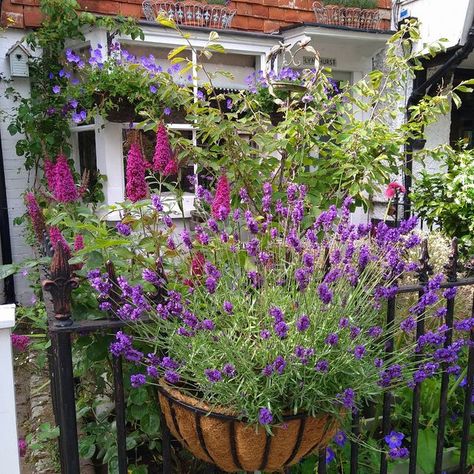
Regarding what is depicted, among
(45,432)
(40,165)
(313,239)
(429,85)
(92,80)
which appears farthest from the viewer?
(429,85)

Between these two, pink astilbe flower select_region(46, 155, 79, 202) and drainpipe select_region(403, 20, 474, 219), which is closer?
pink astilbe flower select_region(46, 155, 79, 202)

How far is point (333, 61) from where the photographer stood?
6.27m

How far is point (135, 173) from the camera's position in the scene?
1834 mm

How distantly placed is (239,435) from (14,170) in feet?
14.2

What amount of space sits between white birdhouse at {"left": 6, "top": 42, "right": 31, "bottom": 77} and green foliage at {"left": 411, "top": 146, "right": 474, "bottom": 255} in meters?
3.59

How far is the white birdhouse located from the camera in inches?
183

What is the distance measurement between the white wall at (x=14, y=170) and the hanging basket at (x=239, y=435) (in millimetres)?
3993

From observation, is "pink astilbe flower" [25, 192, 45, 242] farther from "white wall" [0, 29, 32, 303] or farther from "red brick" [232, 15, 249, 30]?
"red brick" [232, 15, 249, 30]

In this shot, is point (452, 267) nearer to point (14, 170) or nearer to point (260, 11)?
point (14, 170)

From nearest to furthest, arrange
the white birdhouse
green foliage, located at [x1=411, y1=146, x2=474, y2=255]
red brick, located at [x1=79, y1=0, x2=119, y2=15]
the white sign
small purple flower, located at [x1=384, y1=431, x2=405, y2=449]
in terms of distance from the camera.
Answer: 1. small purple flower, located at [x1=384, y1=431, x2=405, y2=449]
2. green foliage, located at [x1=411, y1=146, x2=474, y2=255]
3. the white birdhouse
4. red brick, located at [x1=79, y1=0, x2=119, y2=15]
5. the white sign

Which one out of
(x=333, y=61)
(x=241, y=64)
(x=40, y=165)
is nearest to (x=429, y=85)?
(x=333, y=61)

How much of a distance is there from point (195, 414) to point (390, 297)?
0.73m

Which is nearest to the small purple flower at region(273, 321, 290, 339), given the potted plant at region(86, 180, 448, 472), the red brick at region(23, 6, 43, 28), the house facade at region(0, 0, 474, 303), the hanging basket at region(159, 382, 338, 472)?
the potted plant at region(86, 180, 448, 472)

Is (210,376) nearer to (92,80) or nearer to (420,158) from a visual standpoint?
(420,158)
